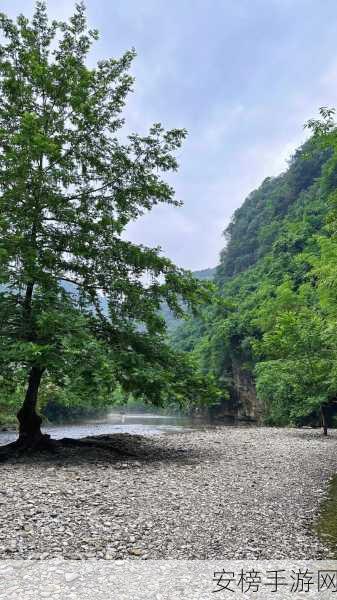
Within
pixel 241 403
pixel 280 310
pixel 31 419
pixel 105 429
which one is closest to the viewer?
pixel 31 419

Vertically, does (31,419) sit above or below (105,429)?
above

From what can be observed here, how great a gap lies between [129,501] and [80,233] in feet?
32.1


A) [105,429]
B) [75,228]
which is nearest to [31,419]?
[75,228]

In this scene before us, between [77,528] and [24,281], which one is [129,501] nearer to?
[77,528]

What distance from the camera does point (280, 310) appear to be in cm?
4522

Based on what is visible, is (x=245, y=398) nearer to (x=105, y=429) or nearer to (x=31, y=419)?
(x=105, y=429)

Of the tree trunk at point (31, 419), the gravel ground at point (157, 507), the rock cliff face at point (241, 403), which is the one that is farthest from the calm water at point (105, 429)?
the gravel ground at point (157, 507)

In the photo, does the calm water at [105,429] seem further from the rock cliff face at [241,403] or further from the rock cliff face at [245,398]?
the rock cliff face at [241,403]

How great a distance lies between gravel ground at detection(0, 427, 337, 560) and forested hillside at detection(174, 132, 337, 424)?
4.06 m

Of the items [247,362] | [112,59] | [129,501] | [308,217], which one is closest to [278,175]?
[308,217]

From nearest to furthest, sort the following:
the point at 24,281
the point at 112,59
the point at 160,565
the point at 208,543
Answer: the point at 160,565 < the point at 208,543 < the point at 24,281 < the point at 112,59

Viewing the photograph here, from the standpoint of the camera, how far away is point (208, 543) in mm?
6949

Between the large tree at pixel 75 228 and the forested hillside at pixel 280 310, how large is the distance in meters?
3.02

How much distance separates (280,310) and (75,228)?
33310 mm
